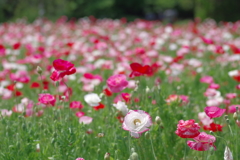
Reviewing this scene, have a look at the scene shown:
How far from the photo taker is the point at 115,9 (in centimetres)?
1602

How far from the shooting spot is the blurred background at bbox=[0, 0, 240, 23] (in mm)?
10087

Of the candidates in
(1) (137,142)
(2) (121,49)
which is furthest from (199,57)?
(1) (137,142)

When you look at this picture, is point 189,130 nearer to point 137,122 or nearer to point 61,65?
point 137,122

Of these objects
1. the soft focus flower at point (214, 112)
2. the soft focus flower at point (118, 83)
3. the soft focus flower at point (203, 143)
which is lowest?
the soft focus flower at point (203, 143)

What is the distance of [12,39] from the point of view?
6.54 m

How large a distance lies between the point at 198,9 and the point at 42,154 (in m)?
9.68

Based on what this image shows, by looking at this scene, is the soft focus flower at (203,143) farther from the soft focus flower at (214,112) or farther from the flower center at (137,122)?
the flower center at (137,122)

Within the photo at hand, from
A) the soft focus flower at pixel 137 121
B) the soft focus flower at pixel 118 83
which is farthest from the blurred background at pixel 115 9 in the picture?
the soft focus flower at pixel 137 121

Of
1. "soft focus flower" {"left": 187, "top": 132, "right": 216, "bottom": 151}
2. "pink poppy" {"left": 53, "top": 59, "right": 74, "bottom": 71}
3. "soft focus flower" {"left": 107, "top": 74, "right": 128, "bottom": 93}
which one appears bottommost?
"soft focus flower" {"left": 187, "top": 132, "right": 216, "bottom": 151}

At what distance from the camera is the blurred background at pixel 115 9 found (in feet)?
33.1

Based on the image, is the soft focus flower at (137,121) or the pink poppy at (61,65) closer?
the soft focus flower at (137,121)

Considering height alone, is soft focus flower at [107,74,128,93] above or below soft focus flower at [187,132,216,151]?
above

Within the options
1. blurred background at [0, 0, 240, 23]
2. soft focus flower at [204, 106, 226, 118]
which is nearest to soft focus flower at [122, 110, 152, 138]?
soft focus flower at [204, 106, 226, 118]

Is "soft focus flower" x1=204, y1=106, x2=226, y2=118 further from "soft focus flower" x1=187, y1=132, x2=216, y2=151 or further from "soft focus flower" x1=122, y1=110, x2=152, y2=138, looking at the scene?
"soft focus flower" x1=122, y1=110, x2=152, y2=138
